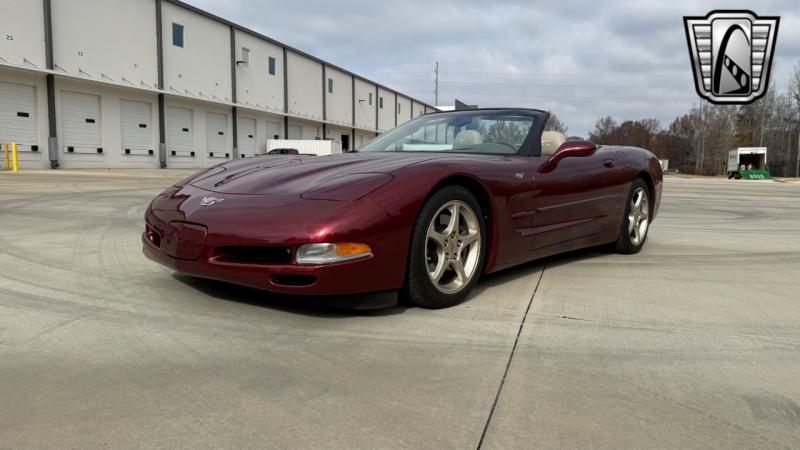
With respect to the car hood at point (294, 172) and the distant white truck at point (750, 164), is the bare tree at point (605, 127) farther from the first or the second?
the car hood at point (294, 172)

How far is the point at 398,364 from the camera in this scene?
7.22ft

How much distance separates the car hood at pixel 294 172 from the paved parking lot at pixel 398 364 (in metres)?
0.59

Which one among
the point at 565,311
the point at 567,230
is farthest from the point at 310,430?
the point at 567,230

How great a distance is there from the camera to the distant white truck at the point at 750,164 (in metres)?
42.1

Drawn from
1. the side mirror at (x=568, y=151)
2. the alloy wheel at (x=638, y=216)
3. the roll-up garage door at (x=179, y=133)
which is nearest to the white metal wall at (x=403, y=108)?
the roll-up garage door at (x=179, y=133)

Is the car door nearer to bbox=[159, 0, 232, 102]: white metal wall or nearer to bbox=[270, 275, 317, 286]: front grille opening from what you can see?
bbox=[270, 275, 317, 286]: front grille opening

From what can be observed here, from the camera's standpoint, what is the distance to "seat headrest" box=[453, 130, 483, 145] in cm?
387

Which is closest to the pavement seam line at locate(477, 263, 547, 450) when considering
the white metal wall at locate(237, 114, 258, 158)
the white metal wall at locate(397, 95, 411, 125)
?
the white metal wall at locate(237, 114, 258, 158)

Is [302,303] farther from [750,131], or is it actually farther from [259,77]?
[750,131]

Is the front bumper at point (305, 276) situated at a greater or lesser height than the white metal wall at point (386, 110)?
lesser

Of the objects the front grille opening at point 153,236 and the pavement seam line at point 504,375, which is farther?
the front grille opening at point 153,236

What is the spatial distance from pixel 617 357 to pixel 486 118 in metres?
2.27

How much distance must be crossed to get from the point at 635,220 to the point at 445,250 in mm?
2639

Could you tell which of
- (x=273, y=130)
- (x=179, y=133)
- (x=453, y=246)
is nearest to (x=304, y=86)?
(x=273, y=130)
